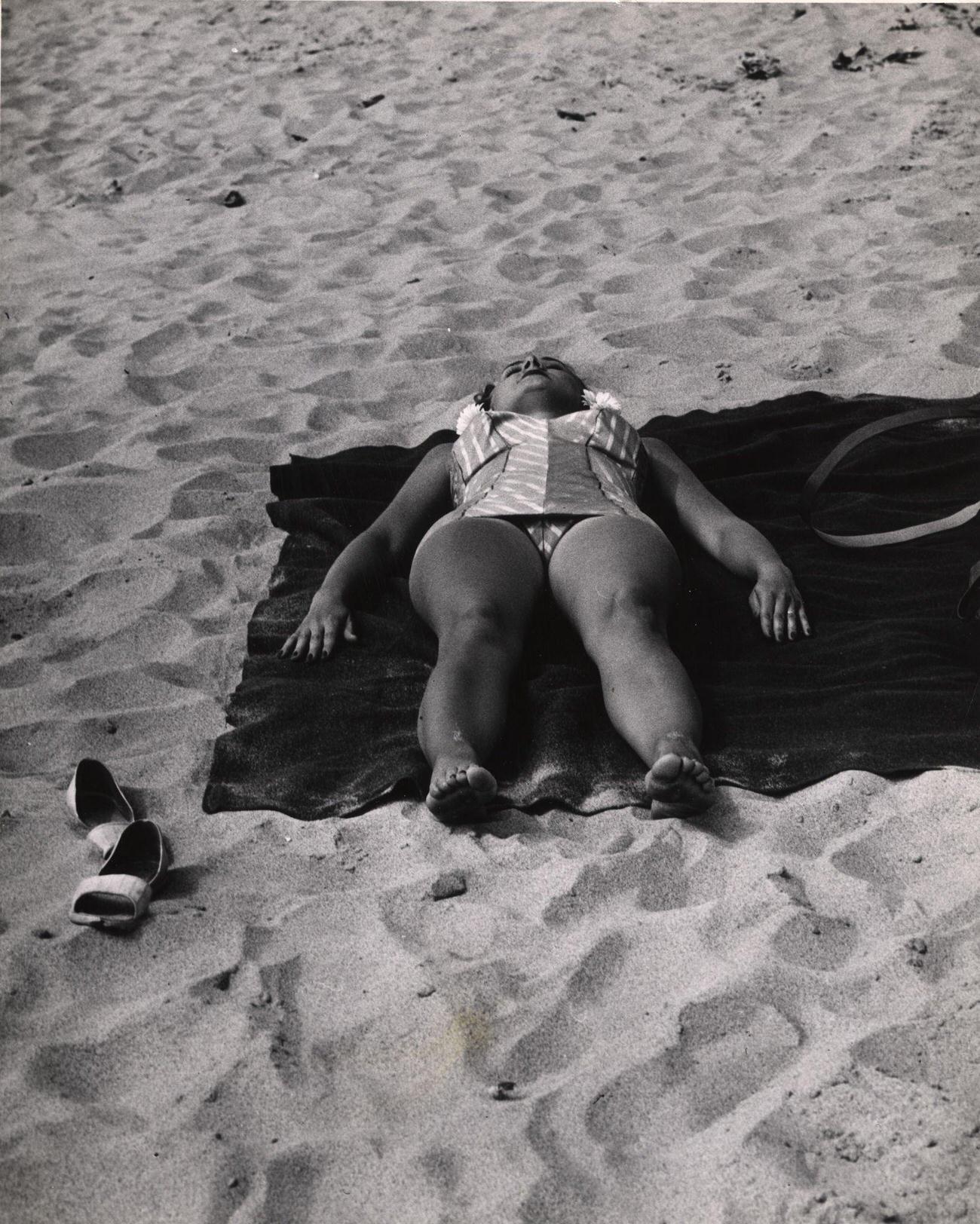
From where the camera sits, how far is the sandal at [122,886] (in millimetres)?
2350

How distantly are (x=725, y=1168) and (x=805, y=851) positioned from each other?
0.81m

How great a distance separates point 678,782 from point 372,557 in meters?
1.30

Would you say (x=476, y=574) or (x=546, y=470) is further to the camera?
(x=546, y=470)

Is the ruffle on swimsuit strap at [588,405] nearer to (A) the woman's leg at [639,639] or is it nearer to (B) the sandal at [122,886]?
(A) the woman's leg at [639,639]

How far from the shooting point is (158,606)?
353cm

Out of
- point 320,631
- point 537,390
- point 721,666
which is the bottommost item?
point 721,666

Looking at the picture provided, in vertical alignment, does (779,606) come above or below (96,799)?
below

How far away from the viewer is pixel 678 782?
96.7 inches

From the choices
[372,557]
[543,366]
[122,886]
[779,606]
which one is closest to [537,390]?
[543,366]

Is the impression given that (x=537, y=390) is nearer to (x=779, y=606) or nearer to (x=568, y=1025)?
(x=779, y=606)

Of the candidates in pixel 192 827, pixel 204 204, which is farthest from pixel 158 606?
pixel 204 204

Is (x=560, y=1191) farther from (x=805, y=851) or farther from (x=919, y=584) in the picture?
(x=919, y=584)

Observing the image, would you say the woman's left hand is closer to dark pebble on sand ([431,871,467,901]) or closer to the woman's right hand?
the woman's right hand

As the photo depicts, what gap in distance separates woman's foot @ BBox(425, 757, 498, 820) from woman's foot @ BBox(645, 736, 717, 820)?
328 mm
